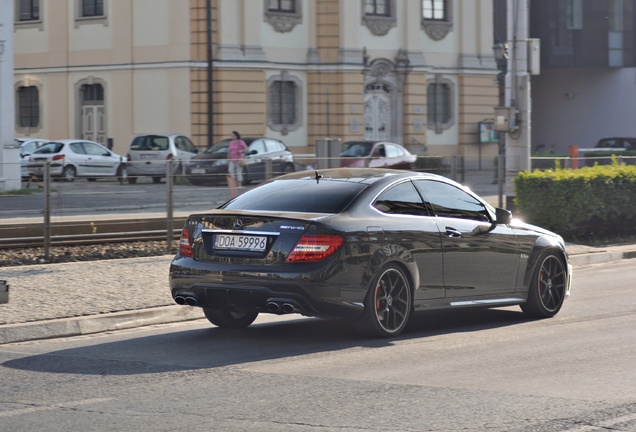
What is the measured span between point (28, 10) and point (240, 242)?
41208 millimetres

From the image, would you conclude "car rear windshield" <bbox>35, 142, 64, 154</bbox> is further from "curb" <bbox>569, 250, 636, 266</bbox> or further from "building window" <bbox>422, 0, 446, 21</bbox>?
"curb" <bbox>569, 250, 636, 266</bbox>

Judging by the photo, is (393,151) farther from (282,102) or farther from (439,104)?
(439,104)

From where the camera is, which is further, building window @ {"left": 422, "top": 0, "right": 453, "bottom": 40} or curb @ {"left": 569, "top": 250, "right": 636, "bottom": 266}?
building window @ {"left": 422, "top": 0, "right": 453, "bottom": 40}

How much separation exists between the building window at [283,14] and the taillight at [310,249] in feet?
124

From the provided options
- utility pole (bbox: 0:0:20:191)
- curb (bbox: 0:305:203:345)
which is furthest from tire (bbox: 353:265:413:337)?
utility pole (bbox: 0:0:20:191)

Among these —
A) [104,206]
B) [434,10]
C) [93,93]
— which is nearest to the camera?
[104,206]

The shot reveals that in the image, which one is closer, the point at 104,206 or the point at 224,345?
the point at 224,345

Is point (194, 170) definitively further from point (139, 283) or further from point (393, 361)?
point (393, 361)

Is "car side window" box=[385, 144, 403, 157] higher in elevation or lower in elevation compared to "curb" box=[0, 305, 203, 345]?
higher

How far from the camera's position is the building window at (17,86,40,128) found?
49719 mm

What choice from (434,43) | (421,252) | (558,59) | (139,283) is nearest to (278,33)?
(434,43)

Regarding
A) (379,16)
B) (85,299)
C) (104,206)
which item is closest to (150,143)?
(379,16)

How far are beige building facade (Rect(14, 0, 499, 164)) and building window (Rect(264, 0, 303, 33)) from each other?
0.15 ft

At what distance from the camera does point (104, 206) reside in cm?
1781
